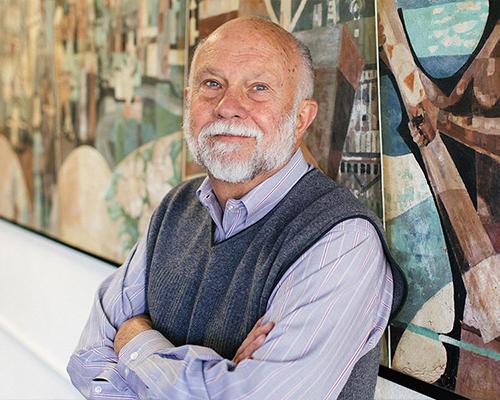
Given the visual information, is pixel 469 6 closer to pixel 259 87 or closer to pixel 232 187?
pixel 259 87

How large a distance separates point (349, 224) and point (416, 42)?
35 centimetres

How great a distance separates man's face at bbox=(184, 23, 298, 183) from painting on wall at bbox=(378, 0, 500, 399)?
0.62 ft

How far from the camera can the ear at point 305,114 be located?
1413 millimetres

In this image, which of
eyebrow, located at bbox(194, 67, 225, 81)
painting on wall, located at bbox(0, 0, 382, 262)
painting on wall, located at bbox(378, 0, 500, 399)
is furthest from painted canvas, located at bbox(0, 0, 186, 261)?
painting on wall, located at bbox(378, 0, 500, 399)

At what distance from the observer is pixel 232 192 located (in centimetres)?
145

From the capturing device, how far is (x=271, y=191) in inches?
54.7

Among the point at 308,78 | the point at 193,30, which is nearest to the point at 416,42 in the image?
the point at 308,78

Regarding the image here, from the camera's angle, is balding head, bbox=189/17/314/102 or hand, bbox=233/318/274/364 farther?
balding head, bbox=189/17/314/102

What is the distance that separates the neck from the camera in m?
1.42

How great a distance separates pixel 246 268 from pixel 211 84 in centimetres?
38

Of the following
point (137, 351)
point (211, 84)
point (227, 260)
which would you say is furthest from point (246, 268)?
point (211, 84)

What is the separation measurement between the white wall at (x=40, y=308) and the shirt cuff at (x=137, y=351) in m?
1.02

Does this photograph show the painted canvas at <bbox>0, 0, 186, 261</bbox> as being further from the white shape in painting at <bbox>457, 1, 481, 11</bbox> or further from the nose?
the white shape in painting at <bbox>457, 1, 481, 11</bbox>

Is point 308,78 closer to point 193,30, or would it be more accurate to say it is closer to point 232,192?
point 232,192
